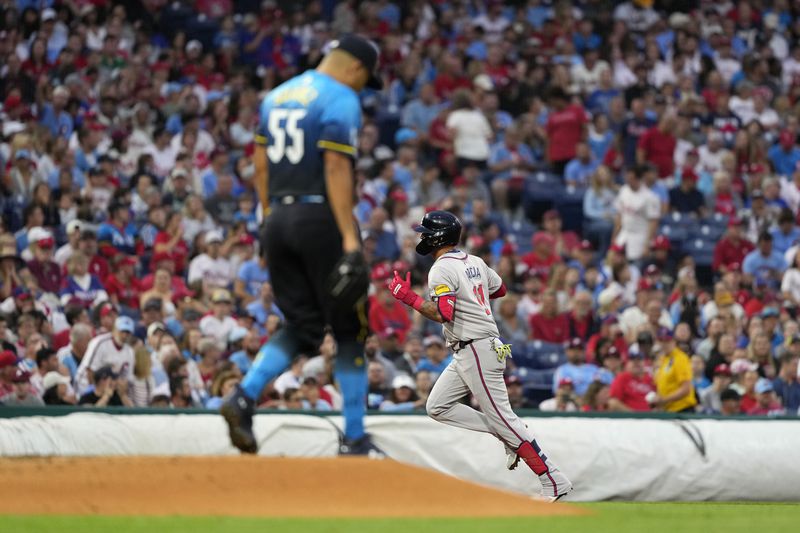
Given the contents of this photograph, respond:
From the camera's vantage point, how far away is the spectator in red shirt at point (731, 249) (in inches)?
749

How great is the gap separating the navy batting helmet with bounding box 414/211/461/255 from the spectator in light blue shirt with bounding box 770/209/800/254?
34.7 ft

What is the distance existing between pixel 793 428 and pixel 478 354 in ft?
13.2

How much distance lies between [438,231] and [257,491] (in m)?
3.24

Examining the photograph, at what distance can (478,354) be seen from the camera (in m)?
9.41

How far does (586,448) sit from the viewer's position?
11.7m

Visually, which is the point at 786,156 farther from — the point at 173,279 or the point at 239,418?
the point at 239,418

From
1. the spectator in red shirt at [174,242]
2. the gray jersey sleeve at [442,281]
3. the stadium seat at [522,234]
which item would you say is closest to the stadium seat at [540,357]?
the stadium seat at [522,234]

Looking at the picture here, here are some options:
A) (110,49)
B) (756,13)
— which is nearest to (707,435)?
(110,49)

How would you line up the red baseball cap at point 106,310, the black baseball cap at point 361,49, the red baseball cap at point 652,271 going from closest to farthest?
the black baseball cap at point 361,49
the red baseball cap at point 106,310
the red baseball cap at point 652,271

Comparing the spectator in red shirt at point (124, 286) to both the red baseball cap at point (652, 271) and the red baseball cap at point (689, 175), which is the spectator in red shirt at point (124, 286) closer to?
the red baseball cap at point (652, 271)

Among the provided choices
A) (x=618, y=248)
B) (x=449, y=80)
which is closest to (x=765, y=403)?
(x=618, y=248)

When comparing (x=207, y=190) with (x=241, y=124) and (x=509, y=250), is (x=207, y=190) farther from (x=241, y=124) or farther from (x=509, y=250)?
(x=509, y=250)

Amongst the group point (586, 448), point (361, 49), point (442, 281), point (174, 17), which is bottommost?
point (586, 448)

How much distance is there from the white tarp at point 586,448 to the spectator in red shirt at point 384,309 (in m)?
3.79
